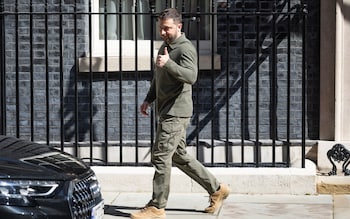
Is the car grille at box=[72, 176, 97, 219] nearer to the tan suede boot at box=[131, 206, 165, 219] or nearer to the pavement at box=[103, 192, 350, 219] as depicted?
the tan suede boot at box=[131, 206, 165, 219]

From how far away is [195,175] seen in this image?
752 centimetres

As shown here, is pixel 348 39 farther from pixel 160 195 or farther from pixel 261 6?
pixel 160 195

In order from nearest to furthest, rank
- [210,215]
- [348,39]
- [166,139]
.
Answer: [166,139] < [210,215] < [348,39]

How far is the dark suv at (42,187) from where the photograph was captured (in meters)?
5.19

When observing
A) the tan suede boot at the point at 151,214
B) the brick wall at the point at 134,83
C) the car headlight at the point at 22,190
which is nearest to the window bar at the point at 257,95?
the brick wall at the point at 134,83

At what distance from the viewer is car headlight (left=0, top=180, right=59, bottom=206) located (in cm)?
518

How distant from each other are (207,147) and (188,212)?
1.45 m

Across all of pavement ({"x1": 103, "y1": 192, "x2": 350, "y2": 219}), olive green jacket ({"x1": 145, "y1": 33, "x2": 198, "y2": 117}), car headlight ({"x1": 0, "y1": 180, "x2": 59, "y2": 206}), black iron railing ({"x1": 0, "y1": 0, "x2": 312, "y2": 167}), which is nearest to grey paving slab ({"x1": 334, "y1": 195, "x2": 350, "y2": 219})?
pavement ({"x1": 103, "y1": 192, "x2": 350, "y2": 219})

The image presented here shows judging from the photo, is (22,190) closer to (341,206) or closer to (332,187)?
(341,206)

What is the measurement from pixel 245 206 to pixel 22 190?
10.7 feet

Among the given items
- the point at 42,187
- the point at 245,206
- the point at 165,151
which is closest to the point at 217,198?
the point at 245,206

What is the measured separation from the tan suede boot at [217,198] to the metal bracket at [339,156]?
5.55 feet

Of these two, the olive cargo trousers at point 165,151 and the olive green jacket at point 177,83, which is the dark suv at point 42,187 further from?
the olive green jacket at point 177,83

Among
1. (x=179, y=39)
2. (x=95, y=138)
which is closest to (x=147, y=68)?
(x=95, y=138)
